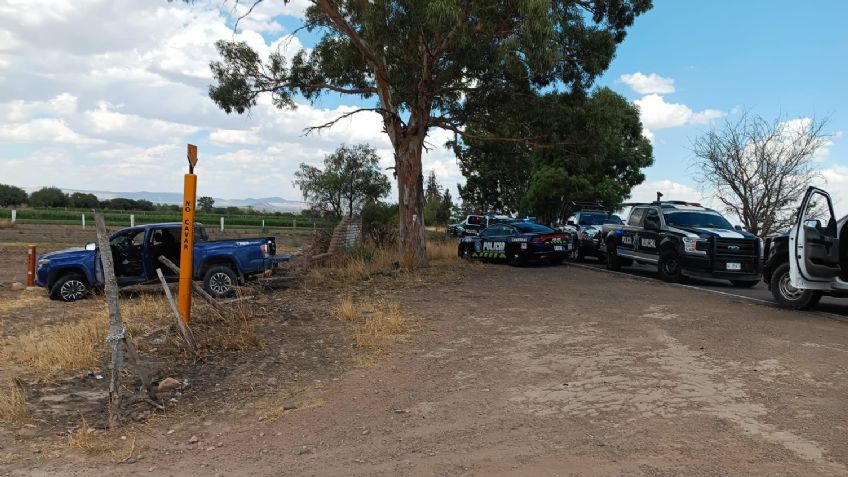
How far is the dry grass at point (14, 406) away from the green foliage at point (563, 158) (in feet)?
46.4

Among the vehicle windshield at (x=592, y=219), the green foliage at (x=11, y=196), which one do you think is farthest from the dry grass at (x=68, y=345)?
the green foliage at (x=11, y=196)

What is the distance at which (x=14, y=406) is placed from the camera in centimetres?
545

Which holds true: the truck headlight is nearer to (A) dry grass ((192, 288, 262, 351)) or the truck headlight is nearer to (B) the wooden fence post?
(A) dry grass ((192, 288, 262, 351))

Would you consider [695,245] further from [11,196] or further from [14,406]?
[11,196]

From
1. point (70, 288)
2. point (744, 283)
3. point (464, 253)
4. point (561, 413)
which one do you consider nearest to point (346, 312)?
point (561, 413)

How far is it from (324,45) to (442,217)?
→ 47.7m

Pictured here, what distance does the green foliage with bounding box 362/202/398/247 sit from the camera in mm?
22680

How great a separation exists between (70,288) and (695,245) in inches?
561

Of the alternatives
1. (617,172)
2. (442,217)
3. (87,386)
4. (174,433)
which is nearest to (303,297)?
(87,386)

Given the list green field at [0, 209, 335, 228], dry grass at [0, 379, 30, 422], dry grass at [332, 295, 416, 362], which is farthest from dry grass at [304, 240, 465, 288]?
green field at [0, 209, 335, 228]

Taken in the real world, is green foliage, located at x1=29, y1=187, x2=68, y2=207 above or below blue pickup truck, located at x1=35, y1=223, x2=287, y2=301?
above

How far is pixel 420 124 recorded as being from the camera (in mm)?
17391

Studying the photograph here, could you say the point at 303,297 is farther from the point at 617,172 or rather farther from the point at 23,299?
the point at 617,172

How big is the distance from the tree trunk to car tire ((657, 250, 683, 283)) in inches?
271
